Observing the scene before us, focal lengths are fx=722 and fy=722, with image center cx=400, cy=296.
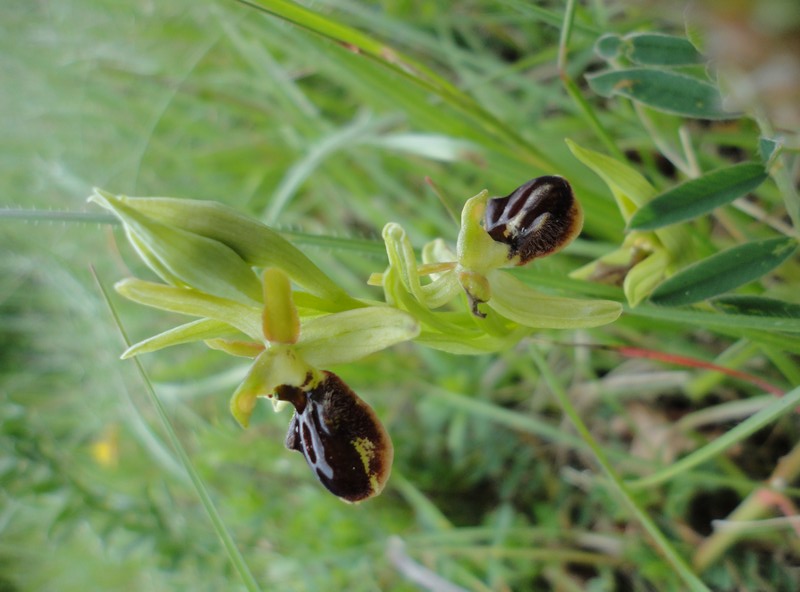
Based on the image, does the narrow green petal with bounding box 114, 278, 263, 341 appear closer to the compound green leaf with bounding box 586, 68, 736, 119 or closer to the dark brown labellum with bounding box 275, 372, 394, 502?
the dark brown labellum with bounding box 275, 372, 394, 502

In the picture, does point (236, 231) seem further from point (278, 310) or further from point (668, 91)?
point (668, 91)

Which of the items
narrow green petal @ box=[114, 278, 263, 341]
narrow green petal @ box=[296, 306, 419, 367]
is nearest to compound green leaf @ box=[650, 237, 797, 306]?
narrow green petal @ box=[296, 306, 419, 367]

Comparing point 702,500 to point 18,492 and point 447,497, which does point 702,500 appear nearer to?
point 447,497

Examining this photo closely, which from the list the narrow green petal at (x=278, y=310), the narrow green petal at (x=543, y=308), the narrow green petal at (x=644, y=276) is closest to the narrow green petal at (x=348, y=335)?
the narrow green petal at (x=278, y=310)

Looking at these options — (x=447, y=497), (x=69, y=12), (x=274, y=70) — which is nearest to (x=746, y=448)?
(x=447, y=497)

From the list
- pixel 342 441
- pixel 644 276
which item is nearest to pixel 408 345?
pixel 644 276

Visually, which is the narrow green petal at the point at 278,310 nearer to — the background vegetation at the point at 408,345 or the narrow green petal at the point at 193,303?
the narrow green petal at the point at 193,303
